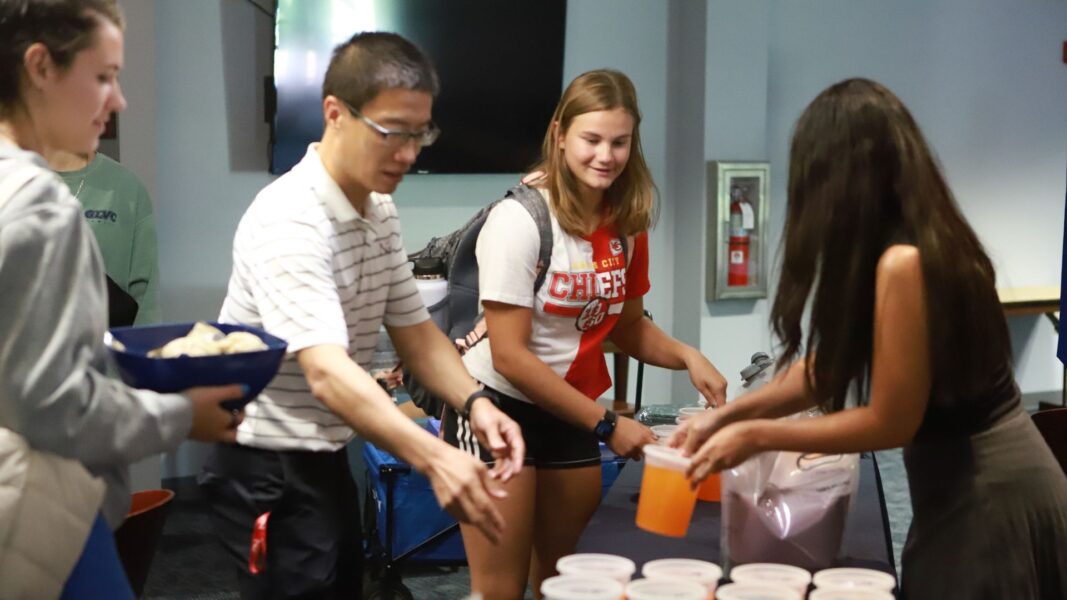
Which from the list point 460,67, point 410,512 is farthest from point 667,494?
point 460,67

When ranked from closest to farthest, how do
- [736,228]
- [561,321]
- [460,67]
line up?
[561,321]
[460,67]
[736,228]

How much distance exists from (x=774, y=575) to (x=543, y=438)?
0.76 metres

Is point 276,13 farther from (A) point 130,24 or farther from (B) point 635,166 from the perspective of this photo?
(B) point 635,166

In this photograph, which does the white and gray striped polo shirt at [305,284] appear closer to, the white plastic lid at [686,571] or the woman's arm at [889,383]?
the white plastic lid at [686,571]

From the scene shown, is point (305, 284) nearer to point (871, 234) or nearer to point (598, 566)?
point (598, 566)

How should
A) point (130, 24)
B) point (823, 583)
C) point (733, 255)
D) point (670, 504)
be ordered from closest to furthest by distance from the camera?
point (823, 583) < point (670, 504) < point (130, 24) < point (733, 255)

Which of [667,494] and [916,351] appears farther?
[667,494]

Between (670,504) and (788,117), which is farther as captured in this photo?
(788,117)

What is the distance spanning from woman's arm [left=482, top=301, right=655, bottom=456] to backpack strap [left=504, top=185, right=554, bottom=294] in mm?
81

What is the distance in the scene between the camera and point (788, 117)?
578 centimetres

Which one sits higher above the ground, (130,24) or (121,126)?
(130,24)

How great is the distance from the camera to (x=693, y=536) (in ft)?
6.85

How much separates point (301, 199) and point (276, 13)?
3182 mm

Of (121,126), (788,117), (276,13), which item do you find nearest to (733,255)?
(788,117)
